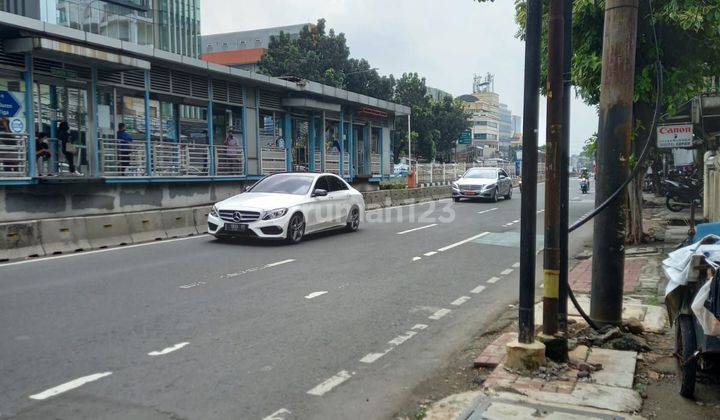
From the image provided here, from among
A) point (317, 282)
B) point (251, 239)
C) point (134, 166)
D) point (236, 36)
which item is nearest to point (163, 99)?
point (134, 166)

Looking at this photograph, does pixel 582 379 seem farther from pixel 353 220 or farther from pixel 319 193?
pixel 353 220

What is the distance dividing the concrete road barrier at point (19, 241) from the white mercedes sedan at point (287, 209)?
130 inches

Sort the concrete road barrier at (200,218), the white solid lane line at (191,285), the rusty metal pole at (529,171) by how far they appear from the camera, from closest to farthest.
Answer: the rusty metal pole at (529,171) → the white solid lane line at (191,285) → the concrete road barrier at (200,218)

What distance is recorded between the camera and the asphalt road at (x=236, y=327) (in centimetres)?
465

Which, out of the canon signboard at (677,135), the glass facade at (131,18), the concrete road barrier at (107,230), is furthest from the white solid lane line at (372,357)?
the glass facade at (131,18)

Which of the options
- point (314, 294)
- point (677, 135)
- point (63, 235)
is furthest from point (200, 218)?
point (677, 135)

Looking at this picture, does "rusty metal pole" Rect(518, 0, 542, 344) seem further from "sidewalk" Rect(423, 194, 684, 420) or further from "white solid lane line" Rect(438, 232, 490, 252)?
"white solid lane line" Rect(438, 232, 490, 252)

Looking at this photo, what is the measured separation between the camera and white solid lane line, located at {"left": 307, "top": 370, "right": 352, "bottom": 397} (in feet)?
15.9

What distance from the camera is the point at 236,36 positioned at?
87.3 meters

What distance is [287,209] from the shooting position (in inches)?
520

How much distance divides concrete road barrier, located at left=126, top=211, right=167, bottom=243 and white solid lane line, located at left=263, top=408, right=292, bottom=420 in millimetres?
10284

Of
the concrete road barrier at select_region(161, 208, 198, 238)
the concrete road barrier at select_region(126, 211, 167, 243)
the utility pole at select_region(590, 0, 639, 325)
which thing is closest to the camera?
the utility pole at select_region(590, 0, 639, 325)

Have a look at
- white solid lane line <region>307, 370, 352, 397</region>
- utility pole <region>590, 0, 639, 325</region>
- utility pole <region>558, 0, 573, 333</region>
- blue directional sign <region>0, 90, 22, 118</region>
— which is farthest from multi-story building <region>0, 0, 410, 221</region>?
utility pole <region>590, 0, 639, 325</region>

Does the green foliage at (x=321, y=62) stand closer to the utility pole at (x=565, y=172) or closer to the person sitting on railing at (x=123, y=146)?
the person sitting on railing at (x=123, y=146)
